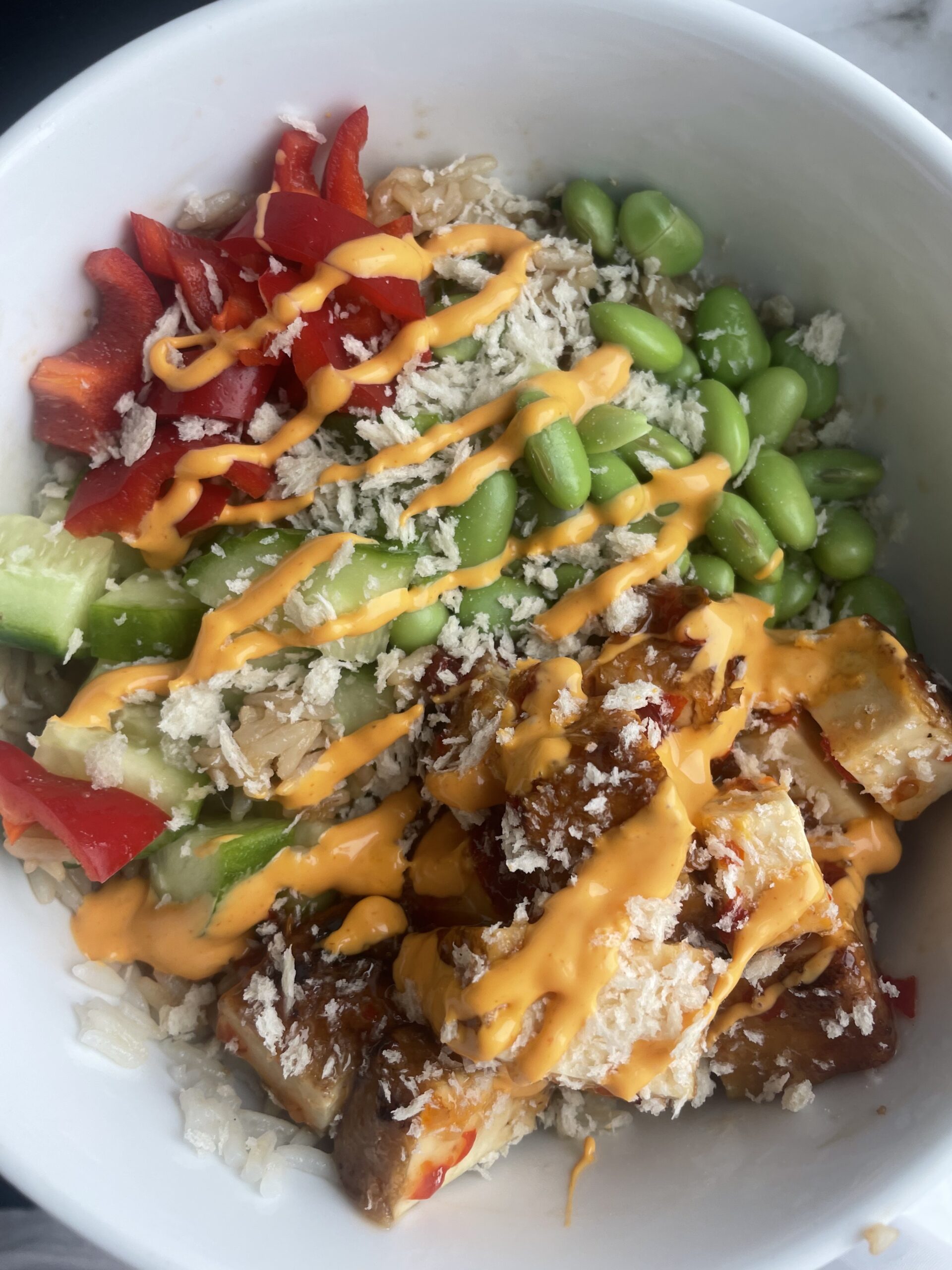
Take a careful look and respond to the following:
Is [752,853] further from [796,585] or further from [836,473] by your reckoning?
[836,473]

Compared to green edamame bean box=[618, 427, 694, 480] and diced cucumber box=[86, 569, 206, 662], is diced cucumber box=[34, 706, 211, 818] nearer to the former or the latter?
diced cucumber box=[86, 569, 206, 662]

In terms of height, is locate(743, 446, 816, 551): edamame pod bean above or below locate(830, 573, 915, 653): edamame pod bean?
above

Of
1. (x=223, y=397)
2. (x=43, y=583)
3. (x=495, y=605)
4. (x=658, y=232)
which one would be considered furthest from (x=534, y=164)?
(x=43, y=583)

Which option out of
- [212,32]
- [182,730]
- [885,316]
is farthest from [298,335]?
[885,316]

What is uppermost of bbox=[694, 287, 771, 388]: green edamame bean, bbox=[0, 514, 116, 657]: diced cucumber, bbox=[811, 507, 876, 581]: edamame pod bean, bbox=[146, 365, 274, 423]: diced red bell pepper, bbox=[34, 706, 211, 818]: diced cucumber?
bbox=[694, 287, 771, 388]: green edamame bean

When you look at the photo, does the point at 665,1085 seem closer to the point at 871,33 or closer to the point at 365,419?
the point at 365,419

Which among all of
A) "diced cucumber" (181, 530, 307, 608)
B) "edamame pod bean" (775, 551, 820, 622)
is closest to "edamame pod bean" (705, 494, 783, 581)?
"edamame pod bean" (775, 551, 820, 622)
